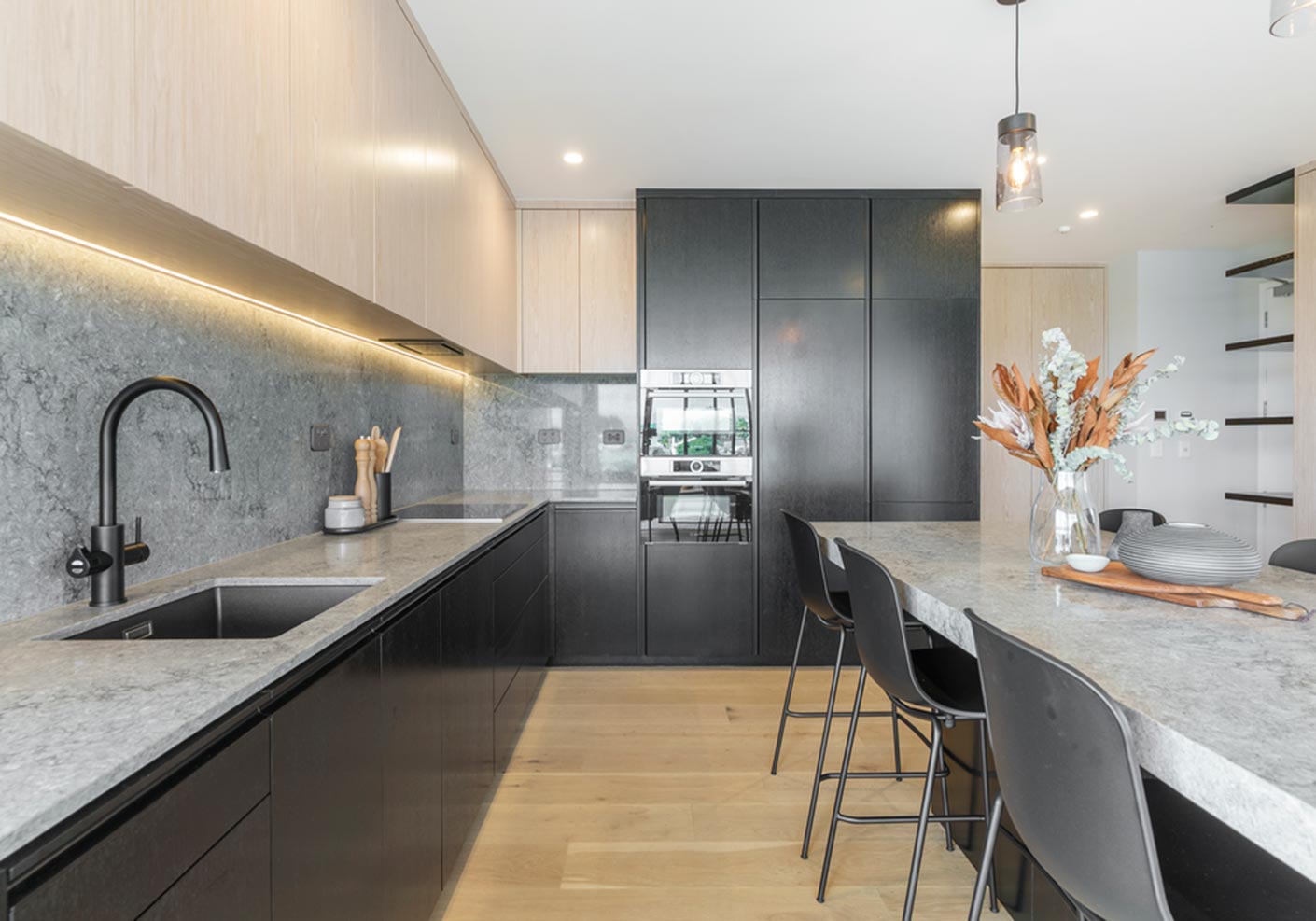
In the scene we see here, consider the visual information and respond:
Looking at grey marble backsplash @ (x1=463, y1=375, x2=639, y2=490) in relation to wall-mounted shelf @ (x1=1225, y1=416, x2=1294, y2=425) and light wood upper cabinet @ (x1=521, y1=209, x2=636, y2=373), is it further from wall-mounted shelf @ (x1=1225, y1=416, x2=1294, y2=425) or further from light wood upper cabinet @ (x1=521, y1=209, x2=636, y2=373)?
wall-mounted shelf @ (x1=1225, y1=416, x2=1294, y2=425)

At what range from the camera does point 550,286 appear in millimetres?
3771

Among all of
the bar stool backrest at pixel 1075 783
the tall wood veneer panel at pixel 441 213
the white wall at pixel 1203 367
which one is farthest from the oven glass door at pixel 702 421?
the white wall at pixel 1203 367

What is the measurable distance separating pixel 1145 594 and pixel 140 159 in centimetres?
190

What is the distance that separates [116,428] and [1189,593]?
2082mm

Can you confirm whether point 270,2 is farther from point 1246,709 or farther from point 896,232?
point 896,232

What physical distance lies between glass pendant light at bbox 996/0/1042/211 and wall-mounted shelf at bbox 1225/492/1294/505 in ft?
10.2

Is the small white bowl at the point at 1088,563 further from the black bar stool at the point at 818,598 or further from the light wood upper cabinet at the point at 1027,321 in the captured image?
the light wood upper cabinet at the point at 1027,321

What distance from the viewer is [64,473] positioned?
1286 millimetres

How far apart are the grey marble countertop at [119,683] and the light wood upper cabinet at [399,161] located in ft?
2.81

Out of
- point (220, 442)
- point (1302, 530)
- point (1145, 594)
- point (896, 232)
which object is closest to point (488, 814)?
point (220, 442)

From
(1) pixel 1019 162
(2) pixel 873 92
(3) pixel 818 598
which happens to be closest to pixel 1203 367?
(2) pixel 873 92

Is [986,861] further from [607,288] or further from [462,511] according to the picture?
[607,288]

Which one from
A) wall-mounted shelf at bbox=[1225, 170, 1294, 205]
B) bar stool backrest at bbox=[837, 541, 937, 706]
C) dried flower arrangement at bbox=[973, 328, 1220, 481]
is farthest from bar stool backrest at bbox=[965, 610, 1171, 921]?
wall-mounted shelf at bbox=[1225, 170, 1294, 205]

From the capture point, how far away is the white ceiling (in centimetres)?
213
